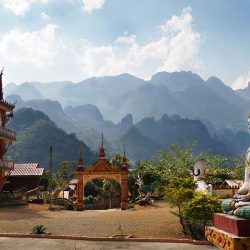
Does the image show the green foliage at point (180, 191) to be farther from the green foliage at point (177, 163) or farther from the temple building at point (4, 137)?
the temple building at point (4, 137)

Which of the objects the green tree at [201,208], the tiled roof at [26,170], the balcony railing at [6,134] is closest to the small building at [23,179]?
the tiled roof at [26,170]

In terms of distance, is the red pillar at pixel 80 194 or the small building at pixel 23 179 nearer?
the red pillar at pixel 80 194

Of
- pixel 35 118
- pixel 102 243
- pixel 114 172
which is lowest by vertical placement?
pixel 102 243

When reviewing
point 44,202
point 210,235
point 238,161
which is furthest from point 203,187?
point 44,202

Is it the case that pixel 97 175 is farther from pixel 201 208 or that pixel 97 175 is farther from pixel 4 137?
pixel 201 208

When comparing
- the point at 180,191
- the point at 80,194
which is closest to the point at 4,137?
the point at 80,194

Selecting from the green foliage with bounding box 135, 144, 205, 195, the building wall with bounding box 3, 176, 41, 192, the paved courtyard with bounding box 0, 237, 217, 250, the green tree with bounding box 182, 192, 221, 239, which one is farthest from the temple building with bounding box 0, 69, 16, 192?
the green tree with bounding box 182, 192, 221, 239

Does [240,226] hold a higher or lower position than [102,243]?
higher

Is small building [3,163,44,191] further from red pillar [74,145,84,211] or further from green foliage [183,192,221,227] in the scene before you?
green foliage [183,192,221,227]

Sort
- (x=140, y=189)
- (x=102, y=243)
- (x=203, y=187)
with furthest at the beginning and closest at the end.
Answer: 1. (x=140, y=189)
2. (x=203, y=187)
3. (x=102, y=243)

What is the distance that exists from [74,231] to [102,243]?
4.15 metres

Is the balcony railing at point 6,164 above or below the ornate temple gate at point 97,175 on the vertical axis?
above

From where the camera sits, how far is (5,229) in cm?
2116

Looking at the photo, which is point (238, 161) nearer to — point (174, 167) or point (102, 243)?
point (174, 167)
